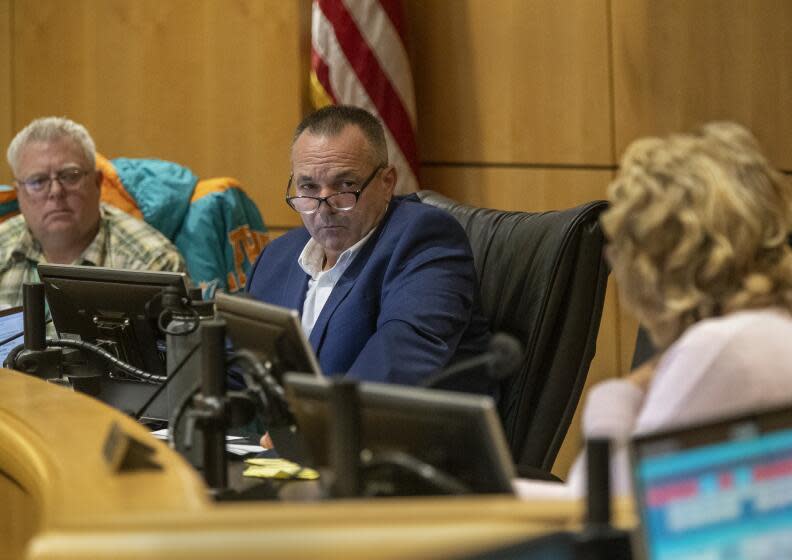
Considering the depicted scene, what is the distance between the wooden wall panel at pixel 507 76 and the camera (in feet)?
16.1

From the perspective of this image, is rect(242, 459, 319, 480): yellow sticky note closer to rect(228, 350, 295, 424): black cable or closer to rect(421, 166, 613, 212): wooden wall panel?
rect(228, 350, 295, 424): black cable

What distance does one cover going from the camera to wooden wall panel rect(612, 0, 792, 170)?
504 cm

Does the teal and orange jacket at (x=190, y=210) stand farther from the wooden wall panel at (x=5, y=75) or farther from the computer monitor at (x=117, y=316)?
the computer monitor at (x=117, y=316)

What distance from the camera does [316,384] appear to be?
1511 mm

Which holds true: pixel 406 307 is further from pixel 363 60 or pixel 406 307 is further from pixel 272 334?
pixel 363 60

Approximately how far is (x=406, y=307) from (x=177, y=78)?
2348 millimetres

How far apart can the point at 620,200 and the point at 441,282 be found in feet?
3.92

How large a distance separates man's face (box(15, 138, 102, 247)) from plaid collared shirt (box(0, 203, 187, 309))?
0.16ft

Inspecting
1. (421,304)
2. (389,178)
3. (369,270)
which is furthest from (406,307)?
(389,178)

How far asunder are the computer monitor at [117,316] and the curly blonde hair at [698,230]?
1103mm

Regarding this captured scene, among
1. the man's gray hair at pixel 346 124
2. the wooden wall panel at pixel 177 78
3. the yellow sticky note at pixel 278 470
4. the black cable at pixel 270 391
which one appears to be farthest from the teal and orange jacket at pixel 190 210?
the black cable at pixel 270 391

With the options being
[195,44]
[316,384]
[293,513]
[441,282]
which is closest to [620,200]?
[316,384]

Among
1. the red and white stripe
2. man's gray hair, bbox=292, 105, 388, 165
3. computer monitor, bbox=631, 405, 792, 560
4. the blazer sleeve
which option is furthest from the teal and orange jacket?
computer monitor, bbox=631, 405, 792, 560

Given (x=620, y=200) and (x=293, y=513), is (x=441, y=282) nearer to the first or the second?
(x=620, y=200)
